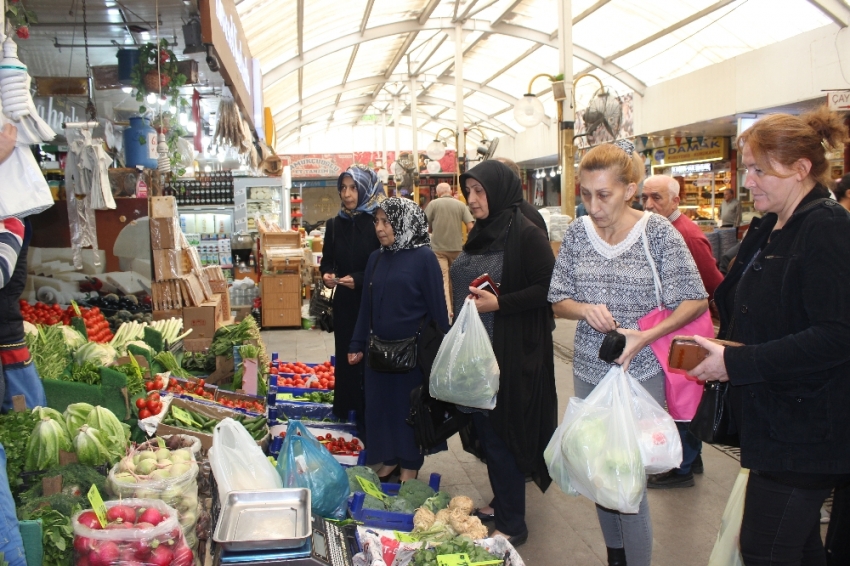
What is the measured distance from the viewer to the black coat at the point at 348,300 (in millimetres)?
4672

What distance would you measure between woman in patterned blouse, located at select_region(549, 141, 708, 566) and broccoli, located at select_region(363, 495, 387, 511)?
1.13m

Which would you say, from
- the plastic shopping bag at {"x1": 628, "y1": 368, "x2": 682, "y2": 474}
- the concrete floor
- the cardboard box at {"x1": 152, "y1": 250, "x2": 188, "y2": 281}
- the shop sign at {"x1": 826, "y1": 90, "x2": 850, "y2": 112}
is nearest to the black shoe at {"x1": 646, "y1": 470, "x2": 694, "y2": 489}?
the concrete floor

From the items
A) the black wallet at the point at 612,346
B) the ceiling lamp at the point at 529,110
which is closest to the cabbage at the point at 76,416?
the black wallet at the point at 612,346

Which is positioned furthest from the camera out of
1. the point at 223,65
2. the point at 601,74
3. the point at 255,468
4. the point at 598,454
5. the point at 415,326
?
the point at 601,74

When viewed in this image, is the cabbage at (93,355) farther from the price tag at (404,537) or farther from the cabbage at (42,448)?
the price tag at (404,537)

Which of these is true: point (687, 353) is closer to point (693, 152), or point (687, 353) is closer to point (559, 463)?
point (559, 463)

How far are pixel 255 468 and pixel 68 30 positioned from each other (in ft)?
13.7

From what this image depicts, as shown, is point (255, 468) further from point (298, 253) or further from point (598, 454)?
point (298, 253)

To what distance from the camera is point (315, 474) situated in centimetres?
309

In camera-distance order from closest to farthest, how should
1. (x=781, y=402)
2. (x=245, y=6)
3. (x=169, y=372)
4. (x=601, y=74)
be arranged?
(x=781, y=402) → (x=169, y=372) → (x=245, y=6) → (x=601, y=74)

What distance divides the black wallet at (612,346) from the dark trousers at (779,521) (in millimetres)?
557

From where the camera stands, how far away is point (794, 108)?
12227 millimetres

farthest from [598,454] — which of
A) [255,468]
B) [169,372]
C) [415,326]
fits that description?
[169,372]

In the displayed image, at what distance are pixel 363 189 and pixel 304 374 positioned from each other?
2.01 m
